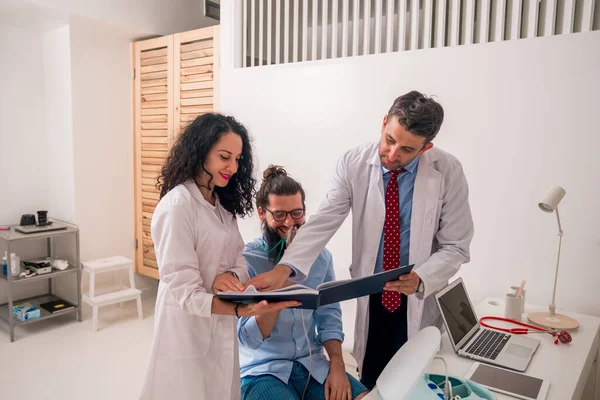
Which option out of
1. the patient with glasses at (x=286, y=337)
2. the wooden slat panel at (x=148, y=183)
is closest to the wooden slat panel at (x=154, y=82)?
the wooden slat panel at (x=148, y=183)

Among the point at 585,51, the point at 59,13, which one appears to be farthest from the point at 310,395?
the point at 59,13

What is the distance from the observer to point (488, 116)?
214cm

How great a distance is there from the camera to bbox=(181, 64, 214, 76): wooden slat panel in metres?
3.31

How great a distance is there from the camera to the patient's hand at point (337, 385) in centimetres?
152

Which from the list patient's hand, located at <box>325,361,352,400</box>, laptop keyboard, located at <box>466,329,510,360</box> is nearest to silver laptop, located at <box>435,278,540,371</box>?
laptop keyboard, located at <box>466,329,510,360</box>

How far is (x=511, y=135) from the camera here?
2.10m

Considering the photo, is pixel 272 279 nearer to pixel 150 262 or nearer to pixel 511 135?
pixel 511 135

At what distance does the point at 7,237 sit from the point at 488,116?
304 centimetres

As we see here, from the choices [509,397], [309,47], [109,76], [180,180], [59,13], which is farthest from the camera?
[109,76]

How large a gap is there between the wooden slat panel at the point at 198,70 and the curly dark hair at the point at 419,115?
2.15m

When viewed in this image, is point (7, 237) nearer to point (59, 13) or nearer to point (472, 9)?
point (59, 13)

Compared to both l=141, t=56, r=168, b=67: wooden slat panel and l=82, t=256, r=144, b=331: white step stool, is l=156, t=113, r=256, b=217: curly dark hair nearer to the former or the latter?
l=82, t=256, r=144, b=331: white step stool

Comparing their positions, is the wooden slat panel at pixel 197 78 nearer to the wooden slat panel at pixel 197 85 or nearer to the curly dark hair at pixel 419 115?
the wooden slat panel at pixel 197 85

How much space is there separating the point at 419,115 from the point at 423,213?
371mm
